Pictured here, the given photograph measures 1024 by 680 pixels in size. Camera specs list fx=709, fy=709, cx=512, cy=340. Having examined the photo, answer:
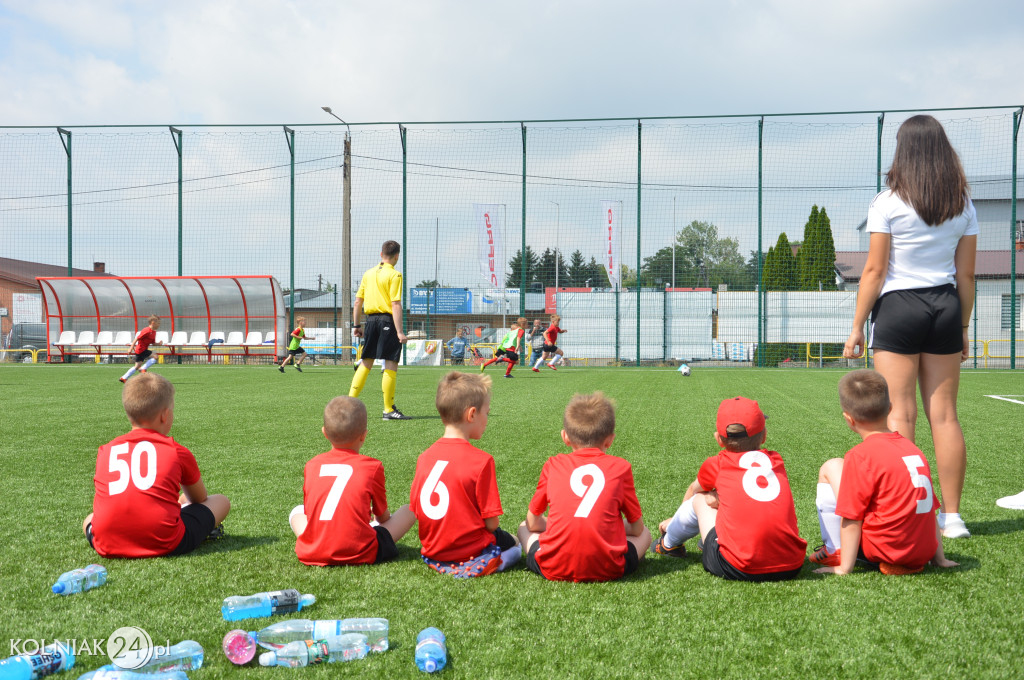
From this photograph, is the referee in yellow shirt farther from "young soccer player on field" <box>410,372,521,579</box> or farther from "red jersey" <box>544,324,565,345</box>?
"red jersey" <box>544,324,565,345</box>

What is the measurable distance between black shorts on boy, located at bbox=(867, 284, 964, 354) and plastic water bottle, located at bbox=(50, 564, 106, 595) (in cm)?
335

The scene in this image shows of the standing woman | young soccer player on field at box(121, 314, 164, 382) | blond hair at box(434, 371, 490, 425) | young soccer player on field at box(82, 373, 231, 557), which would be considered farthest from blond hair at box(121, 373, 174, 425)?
young soccer player on field at box(121, 314, 164, 382)

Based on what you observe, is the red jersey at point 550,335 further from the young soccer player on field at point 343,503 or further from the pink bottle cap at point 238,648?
the pink bottle cap at point 238,648

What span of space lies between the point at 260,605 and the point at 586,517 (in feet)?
3.69

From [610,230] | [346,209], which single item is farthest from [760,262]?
[346,209]

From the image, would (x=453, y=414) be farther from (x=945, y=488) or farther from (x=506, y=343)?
(x=506, y=343)

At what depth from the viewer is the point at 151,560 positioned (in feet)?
9.27

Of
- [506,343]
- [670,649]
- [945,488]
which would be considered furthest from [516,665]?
[506,343]

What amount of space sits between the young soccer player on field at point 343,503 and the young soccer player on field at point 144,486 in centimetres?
51

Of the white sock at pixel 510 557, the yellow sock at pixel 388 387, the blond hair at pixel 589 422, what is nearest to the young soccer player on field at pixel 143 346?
the yellow sock at pixel 388 387

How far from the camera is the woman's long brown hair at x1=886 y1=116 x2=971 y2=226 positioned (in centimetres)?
312

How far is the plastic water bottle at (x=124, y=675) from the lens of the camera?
67.7 inches

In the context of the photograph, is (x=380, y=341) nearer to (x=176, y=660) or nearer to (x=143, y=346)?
(x=176, y=660)

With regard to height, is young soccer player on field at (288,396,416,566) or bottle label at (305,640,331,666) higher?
young soccer player on field at (288,396,416,566)
